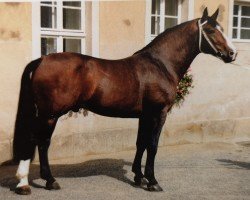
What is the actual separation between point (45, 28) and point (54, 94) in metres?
2.61

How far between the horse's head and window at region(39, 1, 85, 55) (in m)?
2.72

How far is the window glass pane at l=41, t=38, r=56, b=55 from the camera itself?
7.43m

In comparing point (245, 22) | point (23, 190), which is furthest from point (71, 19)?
point (245, 22)

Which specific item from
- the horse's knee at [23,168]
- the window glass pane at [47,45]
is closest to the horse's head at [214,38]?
the horse's knee at [23,168]

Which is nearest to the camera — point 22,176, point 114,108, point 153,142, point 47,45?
point 22,176

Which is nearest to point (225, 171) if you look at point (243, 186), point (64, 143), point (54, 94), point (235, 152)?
point (243, 186)

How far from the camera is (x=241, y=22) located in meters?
10.5

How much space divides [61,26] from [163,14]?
248 centimetres

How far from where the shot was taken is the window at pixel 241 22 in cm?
1032

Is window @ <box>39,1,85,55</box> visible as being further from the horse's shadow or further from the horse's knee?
the horse's knee

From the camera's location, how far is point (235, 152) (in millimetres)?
8477

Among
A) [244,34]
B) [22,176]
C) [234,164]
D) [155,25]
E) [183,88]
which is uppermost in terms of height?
[155,25]

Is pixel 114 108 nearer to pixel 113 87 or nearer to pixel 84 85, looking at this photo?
pixel 113 87

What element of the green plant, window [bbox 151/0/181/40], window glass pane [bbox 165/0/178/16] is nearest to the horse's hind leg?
the green plant
